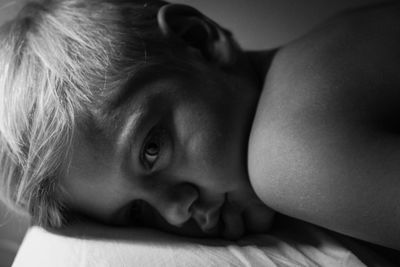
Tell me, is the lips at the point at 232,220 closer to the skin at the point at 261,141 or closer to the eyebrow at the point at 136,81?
the skin at the point at 261,141

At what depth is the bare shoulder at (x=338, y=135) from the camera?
1.29 feet

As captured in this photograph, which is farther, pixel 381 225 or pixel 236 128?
pixel 236 128

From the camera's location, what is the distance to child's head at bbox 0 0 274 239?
1.72 feet

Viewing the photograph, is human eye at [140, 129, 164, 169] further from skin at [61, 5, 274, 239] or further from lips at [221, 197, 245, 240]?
lips at [221, 197, 245, 240]

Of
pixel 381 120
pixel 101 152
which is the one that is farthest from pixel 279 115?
pixel 101 152

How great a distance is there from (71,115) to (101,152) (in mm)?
52

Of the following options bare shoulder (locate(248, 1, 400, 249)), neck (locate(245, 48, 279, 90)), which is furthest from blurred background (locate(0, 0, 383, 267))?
bare shoulder (locate(248, 1, 400, 249))

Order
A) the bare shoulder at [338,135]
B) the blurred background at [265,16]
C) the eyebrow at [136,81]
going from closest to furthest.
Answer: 1. the bare shoulder at [338,135]
2. the eyebrow at [136,81]
3. the blurred background at [265,16]

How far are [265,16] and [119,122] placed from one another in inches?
17.4

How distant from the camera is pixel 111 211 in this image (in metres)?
0.58

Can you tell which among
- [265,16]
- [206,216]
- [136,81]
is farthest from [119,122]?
[265,16]

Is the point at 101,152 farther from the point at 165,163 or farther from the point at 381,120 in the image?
the point at 381,120

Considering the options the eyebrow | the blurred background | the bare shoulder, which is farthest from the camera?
the blurred background

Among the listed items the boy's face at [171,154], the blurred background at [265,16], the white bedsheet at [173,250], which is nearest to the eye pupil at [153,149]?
the boy's face at [171,154]
